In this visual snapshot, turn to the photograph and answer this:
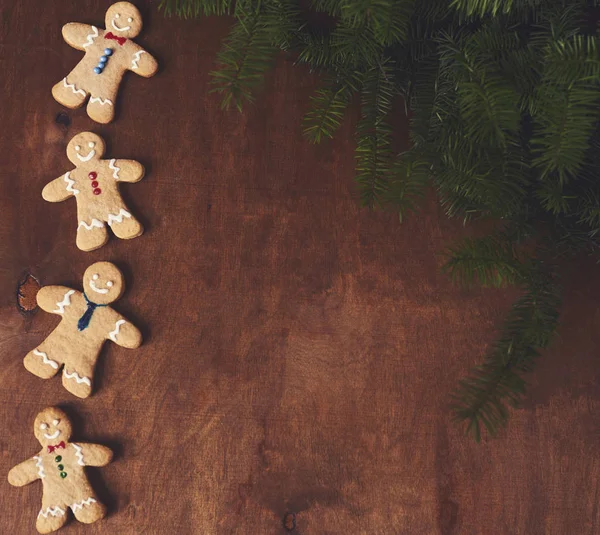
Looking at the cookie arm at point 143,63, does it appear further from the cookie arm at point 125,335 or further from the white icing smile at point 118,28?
the cookie arm at point 125,335

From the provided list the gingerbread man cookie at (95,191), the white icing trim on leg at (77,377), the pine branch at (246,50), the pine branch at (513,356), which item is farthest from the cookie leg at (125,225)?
the pine branch at (513,356)

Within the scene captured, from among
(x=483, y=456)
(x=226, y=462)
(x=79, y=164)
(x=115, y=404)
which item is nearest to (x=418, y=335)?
(x=483, y=456)

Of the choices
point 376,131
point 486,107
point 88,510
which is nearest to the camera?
point 486,107

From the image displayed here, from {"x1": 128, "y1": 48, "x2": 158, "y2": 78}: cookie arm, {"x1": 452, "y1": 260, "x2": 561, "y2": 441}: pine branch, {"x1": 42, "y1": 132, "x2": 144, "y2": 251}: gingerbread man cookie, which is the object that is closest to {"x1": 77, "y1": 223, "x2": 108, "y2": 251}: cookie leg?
{"x1": 42, "y1": 132, "x2": 144, "y2": 251}: gingerbread man cookie

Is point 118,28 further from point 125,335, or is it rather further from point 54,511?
point 54,511

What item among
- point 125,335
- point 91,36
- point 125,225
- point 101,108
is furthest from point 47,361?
point 91,36

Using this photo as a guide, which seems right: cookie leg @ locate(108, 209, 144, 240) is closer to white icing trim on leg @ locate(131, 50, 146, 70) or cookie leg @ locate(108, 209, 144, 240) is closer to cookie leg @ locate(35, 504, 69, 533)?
white icing trim on leg @ locate(131, 50, 146, 70)
